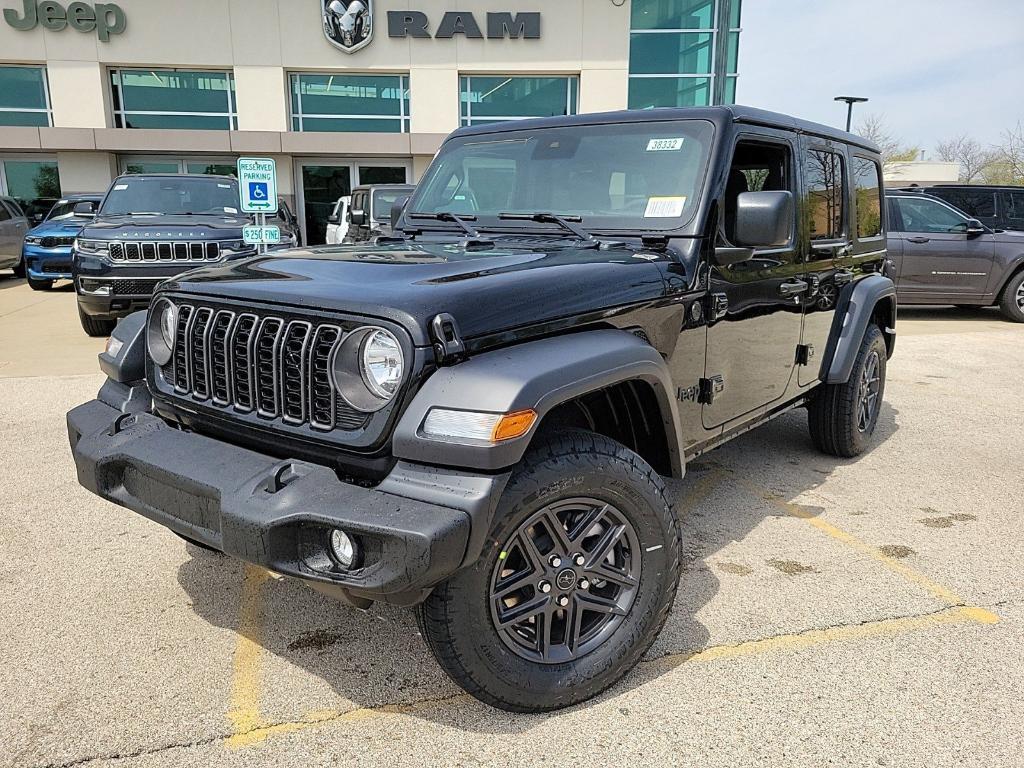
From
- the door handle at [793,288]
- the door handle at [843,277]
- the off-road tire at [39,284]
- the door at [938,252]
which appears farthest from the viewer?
the off-road tire at [39,284]

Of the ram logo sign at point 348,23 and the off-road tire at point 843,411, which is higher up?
Answer: the ram logo sign at point 348,23

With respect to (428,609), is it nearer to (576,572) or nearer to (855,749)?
(576,572)

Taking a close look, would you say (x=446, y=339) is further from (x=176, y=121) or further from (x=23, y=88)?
(x=23, y=88)

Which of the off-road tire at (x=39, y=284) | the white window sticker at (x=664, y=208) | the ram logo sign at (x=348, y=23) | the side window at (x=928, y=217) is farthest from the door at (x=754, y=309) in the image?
the ram logo sign at (x=348, y=23)

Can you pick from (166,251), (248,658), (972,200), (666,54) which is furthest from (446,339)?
(666,54)

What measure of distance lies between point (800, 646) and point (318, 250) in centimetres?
238

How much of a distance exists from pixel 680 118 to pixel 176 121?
20.4 meters

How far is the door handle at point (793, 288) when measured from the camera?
373 cm

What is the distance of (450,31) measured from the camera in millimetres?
20266

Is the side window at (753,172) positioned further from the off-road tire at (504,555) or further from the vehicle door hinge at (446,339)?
the vehicle door hinge at (446,339)

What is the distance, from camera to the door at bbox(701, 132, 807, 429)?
3279mm

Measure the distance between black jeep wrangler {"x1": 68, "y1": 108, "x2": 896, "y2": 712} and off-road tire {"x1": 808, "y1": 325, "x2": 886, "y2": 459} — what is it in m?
1.36

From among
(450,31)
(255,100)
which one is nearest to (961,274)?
(450,31)

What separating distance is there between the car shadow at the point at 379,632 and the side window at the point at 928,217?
8.36 m
